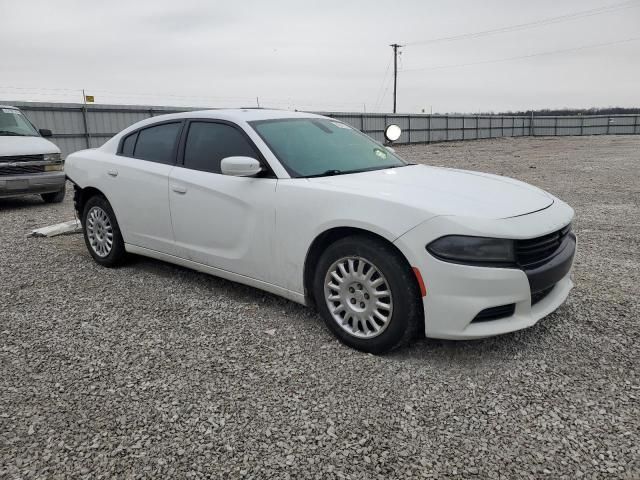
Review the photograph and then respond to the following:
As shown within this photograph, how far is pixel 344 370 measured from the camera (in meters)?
3.01

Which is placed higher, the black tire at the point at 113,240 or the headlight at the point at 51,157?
the headlight at the point at 51,157

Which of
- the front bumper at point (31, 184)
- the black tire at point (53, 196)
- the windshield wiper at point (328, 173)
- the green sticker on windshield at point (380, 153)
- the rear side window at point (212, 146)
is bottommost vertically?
the black tire at point (53, 196)

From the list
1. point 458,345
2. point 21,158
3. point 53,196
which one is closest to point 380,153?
point 458,345

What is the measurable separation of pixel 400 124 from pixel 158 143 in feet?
97.2

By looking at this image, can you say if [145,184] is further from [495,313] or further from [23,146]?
[23,146]

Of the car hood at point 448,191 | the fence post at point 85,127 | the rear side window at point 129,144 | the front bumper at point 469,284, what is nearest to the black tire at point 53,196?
the rear side window at point 129,144

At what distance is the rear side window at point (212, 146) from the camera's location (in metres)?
3.87

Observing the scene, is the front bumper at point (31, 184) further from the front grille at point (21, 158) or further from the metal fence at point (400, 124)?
the metal fence at point (400, 124)

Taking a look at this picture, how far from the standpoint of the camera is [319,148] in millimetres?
3898

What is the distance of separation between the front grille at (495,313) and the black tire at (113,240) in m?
3.50

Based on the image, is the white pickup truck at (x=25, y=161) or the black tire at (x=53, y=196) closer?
the white pickup truck at (x=25, y=161)

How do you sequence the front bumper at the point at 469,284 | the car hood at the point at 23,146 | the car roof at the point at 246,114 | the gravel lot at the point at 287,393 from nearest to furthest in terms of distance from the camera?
the gravel lot at the point at 287,393 < the front bumper at the point at 469,284 < the car roof at the point at 246,114 < the car hood at the point at 23,146

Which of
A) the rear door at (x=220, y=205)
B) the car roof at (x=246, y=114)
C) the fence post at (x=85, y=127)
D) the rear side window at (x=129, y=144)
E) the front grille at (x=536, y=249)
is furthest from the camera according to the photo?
the fence post at (x=85, y=127)

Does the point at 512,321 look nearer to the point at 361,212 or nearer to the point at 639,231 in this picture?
the point at 361,212
